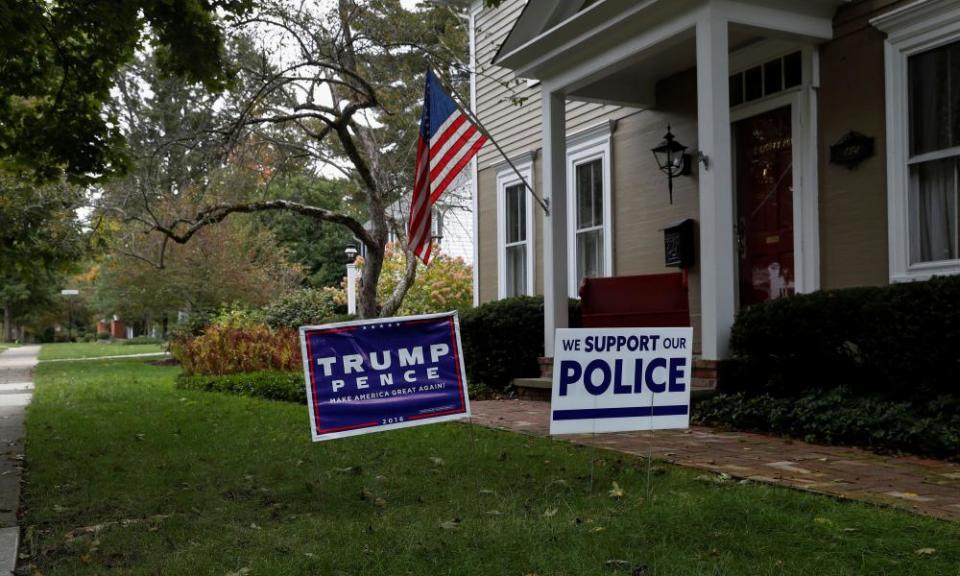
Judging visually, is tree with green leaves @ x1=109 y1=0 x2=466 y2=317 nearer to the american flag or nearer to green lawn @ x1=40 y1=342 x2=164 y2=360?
the american flag

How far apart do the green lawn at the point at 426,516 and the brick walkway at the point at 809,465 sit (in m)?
0.30

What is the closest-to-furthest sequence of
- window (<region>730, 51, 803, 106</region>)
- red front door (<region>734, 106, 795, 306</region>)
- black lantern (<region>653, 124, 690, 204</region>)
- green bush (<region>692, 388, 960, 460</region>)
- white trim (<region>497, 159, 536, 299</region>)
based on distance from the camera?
green bush (<region>692, 388, 960, 460</region>), window (<region>730, 51, 803, 106</region>), red front door (<region>734, 106, 795, 306</region>), black lantern (<region>653, 124, 690, 204</region>), white trim (<region>497, 159, 536, 299</region>)

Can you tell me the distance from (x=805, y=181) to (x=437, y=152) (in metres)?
3.76

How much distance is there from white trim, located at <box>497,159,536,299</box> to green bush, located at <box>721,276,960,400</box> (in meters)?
5.59

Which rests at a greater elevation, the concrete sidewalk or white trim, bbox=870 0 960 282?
white trim, bbox=870 0 960 282

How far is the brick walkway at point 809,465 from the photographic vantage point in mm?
4680

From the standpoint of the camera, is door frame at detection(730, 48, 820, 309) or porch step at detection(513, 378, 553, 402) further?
porch step at detection(513, 378, 553, 402)

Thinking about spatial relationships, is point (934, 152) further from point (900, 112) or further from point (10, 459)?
point (10, 459)

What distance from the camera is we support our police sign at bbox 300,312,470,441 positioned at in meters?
5.29

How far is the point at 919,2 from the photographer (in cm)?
745

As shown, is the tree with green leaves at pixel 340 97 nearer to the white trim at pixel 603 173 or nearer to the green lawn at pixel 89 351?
the white trim at pixel 603 173

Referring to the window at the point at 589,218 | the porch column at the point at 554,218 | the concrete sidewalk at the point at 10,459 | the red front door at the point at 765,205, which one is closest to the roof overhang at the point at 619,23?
the porch column at the point at 554,218

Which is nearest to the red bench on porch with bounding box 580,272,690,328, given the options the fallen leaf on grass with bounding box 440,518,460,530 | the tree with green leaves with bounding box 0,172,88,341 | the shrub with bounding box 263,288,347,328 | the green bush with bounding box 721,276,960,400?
the green bush with bounding box 721,276,960,400

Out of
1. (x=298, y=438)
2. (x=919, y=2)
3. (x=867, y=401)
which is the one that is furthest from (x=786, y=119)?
(x=298, y=438)
